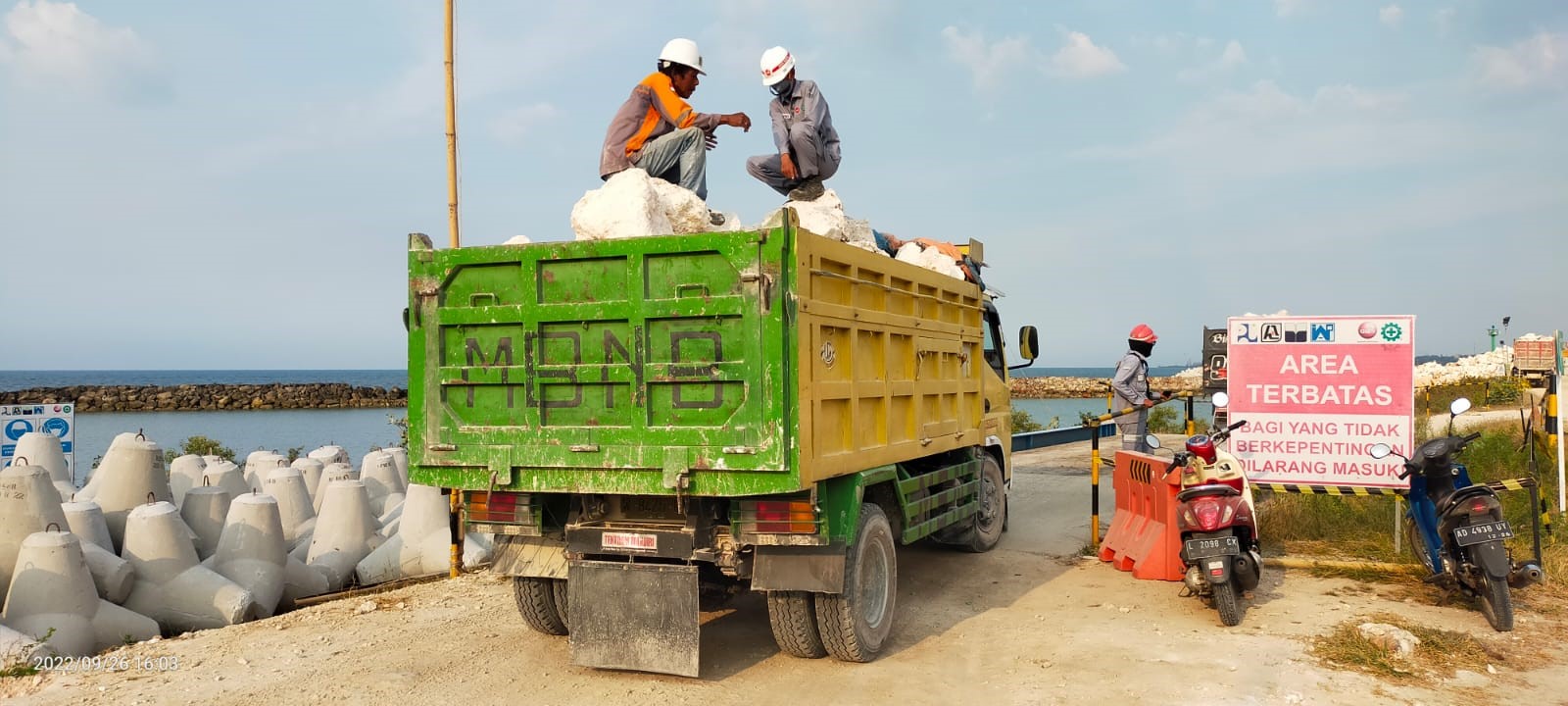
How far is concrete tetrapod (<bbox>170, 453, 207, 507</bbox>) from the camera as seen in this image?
1109cm

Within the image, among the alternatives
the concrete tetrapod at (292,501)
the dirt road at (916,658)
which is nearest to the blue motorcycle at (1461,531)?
the dirt road at (916,658)

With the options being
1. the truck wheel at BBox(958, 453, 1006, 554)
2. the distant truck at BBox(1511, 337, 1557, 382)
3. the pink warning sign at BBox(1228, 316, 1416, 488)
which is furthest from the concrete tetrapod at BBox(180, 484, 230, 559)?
the distant truck at BBox(1511, 337, 1557, 382)

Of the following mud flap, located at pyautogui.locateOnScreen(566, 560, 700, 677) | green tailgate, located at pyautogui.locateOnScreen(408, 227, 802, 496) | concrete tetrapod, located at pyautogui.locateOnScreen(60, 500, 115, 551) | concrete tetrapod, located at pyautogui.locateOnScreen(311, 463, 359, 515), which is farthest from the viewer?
concrete tetrapod, located at pyautogui.locateOnScreen(311, 463, 359, 515)

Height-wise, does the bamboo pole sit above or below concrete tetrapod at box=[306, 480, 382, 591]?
above

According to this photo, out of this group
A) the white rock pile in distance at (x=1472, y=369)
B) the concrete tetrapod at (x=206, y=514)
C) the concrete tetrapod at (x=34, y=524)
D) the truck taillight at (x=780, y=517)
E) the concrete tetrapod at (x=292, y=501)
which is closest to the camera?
the truck taillight at (x=780, y=517)

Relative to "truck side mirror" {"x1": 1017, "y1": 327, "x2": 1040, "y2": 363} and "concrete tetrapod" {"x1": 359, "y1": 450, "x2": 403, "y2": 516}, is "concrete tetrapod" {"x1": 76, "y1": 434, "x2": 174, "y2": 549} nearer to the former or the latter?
"concrete tetrapod" {"x1": 359, "y1": 450, "x2": 403, "y2": 516}

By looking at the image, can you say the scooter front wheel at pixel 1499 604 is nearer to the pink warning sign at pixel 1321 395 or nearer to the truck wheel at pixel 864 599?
the pink warning sign at pixel 1321 395

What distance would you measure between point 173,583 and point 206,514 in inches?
73.3

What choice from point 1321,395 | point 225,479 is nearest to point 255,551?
point 225,479

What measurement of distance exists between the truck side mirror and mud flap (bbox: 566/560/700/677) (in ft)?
16.3

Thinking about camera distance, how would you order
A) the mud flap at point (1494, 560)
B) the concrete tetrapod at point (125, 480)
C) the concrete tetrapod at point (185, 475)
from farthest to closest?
the concrete tetrapod at point (185, 475)
the concrete tetrapod at point (125, 480)
the mud flap at point (1494, 560)

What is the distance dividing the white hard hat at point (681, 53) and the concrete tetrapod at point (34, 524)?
529 cm

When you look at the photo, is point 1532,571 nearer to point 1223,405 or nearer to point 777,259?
point 1223,405

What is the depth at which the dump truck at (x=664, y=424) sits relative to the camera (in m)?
5.06
